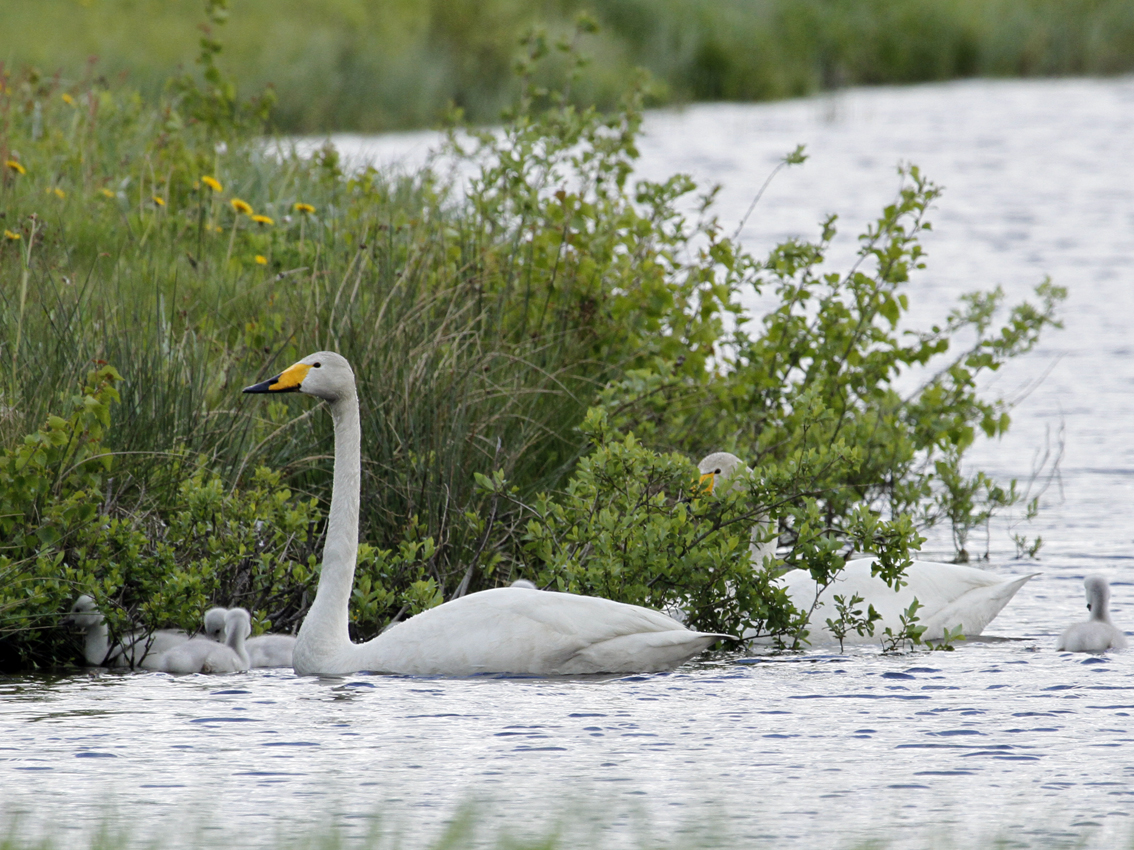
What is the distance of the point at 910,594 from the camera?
9.09m

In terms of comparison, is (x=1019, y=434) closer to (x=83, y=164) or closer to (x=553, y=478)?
(x=553, y=478)

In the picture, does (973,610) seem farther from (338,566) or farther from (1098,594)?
(338,566)

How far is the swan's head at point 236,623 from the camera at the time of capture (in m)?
8.12

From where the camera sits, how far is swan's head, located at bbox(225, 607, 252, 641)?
8.12 meters

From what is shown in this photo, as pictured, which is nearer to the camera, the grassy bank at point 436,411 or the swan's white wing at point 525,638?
the swan's white wing at point 525,638

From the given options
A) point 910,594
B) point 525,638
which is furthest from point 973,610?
point 525,638

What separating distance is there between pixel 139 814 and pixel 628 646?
98.7 inches

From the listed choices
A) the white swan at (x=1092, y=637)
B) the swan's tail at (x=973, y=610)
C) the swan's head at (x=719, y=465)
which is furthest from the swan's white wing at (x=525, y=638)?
the white swan at (x=1092, y=637)

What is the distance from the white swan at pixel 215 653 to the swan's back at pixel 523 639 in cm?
47

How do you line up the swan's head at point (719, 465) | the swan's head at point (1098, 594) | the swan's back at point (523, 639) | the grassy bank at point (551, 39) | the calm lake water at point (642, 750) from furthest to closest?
the grassy bank at point (551, 39) → the swan's head at point (719, 465) → the swan's head at point (1098, 594) → the swan's back at point (523, 639) → the calm lake water at point (642, 750)

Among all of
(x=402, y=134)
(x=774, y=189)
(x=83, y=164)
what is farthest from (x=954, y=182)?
(x=83, y=164)

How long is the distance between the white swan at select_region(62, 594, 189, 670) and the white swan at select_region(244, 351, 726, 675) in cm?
72

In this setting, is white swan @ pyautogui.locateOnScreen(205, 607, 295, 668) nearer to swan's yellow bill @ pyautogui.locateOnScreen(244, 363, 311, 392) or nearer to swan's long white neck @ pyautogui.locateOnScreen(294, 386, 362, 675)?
swan's long white neck @ pyautogui.locateOnScreen(294, 386, 362, 675)

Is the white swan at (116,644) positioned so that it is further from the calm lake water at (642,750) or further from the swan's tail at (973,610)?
the swan's tail at (973,610)
